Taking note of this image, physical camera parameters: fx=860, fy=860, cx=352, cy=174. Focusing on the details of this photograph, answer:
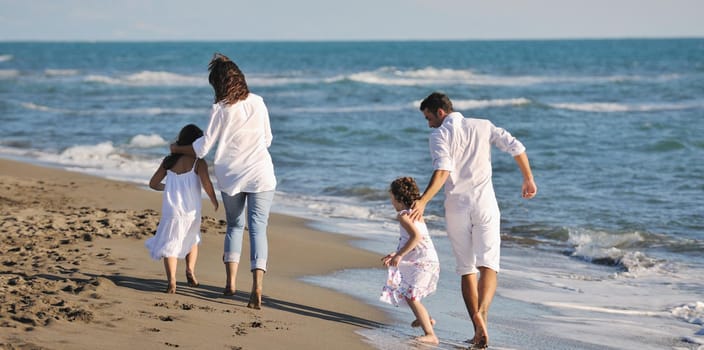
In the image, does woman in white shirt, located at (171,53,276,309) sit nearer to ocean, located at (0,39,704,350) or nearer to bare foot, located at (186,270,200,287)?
bare foot, located at (186,270,200,287)

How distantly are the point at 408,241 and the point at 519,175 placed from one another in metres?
9.00

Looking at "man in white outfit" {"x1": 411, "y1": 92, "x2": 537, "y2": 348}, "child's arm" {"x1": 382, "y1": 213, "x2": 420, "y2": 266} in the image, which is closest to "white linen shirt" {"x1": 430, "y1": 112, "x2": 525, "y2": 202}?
"man in white outfit" {"x1": 411, "y1": 92, "x2": 537, "y2": 348}

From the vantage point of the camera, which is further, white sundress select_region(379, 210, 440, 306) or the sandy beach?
white sundress select_region(379, 210, 440, 306)

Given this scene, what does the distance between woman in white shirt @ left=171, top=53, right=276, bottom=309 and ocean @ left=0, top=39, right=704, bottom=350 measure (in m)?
0.99

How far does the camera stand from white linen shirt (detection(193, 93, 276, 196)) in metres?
5.48

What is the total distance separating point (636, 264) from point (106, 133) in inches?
602

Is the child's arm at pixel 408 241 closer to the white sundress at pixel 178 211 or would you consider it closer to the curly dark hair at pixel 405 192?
A: the curly dark hair at pixel 405 192

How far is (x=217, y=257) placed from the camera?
7336 millimetres

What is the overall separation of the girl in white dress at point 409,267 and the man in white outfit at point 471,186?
0.44 feet

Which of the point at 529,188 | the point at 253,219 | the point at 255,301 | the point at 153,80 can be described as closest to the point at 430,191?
the point at 529,188

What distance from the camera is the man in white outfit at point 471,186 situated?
17.0 feet

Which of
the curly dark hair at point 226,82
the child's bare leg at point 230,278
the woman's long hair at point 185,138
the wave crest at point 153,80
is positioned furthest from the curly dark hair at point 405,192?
the wave crest at point 153,80

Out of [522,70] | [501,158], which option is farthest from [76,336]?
[522,70]

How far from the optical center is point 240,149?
5527 mm
